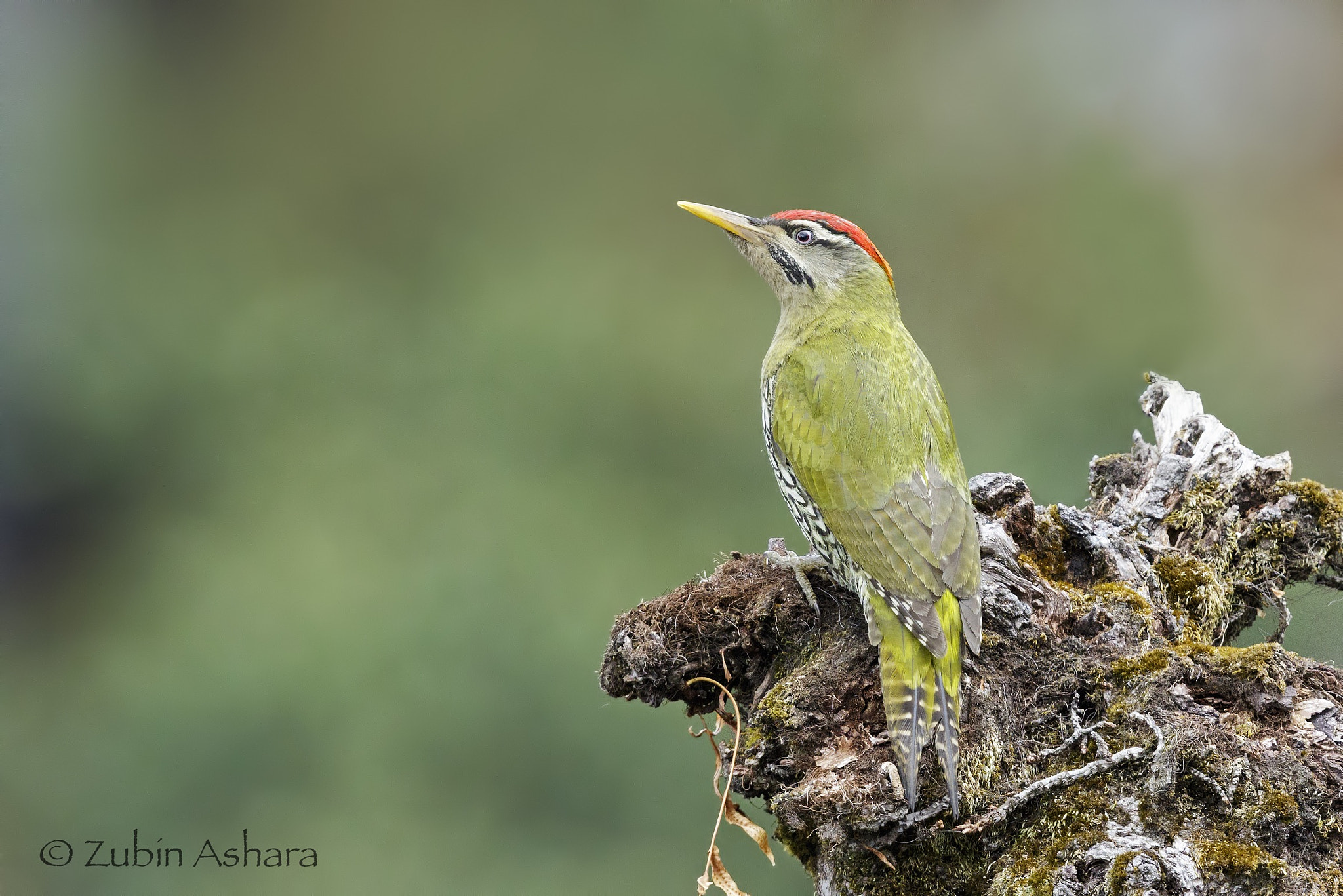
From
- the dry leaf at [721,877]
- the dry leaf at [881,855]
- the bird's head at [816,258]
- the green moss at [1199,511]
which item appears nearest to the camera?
the dry leaf at [881,855]

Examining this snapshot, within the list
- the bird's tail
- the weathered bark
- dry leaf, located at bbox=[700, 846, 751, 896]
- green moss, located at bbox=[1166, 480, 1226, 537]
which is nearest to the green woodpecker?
the bird's tail

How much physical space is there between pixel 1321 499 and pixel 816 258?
7.15ft

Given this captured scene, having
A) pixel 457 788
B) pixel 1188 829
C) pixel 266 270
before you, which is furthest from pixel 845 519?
pixel 266 270

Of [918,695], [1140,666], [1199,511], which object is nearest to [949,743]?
[918,695]

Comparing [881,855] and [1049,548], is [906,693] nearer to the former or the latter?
[881,855]

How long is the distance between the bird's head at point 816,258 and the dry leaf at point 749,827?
219cm

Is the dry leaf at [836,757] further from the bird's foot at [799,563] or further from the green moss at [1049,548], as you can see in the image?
the green moss at [1049,548]

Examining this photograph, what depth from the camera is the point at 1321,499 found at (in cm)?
426

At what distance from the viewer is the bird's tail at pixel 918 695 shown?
3.21 metres

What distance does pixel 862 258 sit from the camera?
16.4ft

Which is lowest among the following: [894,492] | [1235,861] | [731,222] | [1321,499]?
[1235,861]

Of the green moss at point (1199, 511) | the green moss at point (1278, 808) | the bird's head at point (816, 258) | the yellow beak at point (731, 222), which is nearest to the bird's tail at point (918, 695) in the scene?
the green moss at point (1278, 808)

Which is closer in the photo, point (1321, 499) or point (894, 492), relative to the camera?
point (894, 492)

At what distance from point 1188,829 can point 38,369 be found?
26.9ft
